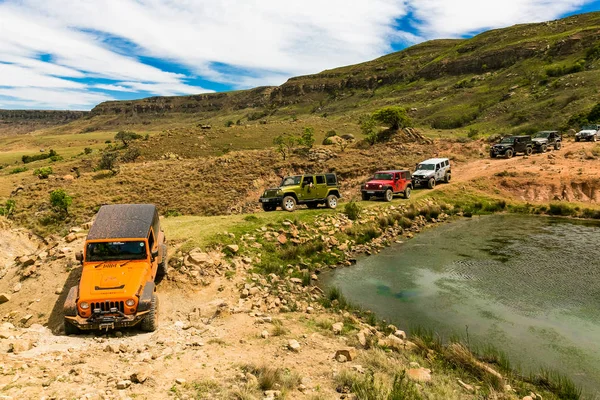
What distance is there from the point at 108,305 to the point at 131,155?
1548 inches

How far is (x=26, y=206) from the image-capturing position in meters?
28.2

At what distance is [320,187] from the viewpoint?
71.1ft

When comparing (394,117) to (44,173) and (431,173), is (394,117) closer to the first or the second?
(431,173)

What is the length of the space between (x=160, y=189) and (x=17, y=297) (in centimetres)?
2052

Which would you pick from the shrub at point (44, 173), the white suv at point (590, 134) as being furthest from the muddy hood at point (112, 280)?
the white suv at point (590, 134)

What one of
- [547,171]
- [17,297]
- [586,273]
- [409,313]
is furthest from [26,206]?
[547,171]

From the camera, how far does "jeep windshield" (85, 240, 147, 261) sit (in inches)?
405

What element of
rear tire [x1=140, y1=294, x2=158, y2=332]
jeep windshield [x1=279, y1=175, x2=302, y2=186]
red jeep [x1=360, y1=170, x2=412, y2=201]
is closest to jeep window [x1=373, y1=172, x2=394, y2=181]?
red jeep [x1=360, y1=170, x2=412, y2=201]

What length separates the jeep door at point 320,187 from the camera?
70.9ft

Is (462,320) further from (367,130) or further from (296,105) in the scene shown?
(296,105)

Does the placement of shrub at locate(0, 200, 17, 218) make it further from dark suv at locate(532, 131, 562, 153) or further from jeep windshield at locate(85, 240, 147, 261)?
dark suv at locate(532, 131, 562, 153)

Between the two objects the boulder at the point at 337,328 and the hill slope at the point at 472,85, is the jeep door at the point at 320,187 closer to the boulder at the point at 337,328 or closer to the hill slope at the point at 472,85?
the boulder at the point at 337,328

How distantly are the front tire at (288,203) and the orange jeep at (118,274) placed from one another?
31.5ft

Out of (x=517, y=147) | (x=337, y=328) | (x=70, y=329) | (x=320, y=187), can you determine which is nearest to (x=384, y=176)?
(x=320, y=187)
